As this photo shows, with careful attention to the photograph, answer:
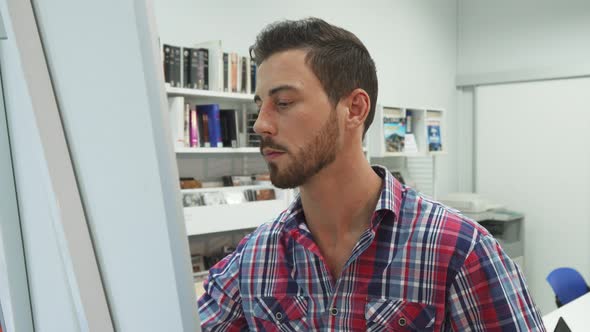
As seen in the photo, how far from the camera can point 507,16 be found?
5727mm

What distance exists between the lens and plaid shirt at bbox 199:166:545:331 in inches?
40.6

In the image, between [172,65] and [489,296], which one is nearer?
[489,296]

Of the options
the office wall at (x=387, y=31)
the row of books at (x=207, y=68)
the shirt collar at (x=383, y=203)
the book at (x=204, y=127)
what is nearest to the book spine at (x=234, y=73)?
the row of books at (x=207, y=68)

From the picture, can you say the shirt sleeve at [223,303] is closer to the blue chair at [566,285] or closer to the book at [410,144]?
the blue chair at [566,285]

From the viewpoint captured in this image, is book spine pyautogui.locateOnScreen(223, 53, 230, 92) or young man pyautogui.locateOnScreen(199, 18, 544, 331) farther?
book spine pyautogui.locateOnScreen(223, 53, 230, 92)

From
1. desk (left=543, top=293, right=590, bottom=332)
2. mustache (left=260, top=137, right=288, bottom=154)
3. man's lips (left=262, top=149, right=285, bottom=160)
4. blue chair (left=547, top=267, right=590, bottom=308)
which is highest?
Answer: mustache (left=260, top=137, right=288, bottom=154)

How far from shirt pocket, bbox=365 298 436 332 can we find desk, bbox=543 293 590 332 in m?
1.66

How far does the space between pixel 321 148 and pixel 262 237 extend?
254mm

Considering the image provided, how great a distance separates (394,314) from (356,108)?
17.5 inches

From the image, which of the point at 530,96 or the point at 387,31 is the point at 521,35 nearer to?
the point at 530,96

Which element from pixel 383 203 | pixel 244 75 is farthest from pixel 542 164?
pixel 383 203

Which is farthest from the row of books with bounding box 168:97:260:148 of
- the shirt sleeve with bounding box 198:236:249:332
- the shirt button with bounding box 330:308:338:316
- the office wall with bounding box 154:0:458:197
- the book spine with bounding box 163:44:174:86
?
the shirt button with bounding box 330:308:338:316

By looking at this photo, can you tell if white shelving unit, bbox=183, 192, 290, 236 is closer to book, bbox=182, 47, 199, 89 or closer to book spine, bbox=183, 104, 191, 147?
book spine, bbox=183, 104, 191, 147

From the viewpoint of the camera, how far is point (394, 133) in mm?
4613
